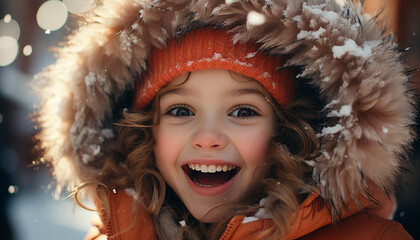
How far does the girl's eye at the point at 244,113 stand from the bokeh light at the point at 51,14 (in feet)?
13.1

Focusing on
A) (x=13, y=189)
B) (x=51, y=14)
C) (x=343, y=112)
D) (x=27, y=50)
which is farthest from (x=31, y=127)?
(x=343, y=112)

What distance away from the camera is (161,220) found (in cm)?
163

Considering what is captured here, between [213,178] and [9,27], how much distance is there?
422 cm

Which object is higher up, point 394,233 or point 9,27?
point 9,27

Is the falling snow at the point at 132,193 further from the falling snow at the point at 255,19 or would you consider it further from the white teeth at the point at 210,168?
the falling snow at the point at 255,19

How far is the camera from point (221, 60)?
144 centimetres

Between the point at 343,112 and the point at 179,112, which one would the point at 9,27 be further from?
Answer: the point at 343,112

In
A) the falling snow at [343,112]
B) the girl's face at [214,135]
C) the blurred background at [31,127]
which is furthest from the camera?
the blurred background at [31,127]

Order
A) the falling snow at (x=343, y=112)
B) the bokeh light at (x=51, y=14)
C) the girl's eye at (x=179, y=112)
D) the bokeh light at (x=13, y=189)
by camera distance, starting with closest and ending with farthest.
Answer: the falling snow at (x=343, y=112) < the girl's eye at (x=179, y=112) < the bokeh light at (x=13, y=189) < the bokeh light at (x=51, y=14)

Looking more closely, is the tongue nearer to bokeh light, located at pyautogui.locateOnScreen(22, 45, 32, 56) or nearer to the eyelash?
the eyelash

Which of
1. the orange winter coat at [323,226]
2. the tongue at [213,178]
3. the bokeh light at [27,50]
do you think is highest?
the bokeh light at [27,50]

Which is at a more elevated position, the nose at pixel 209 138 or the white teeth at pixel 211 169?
the nose at pixel 209 138

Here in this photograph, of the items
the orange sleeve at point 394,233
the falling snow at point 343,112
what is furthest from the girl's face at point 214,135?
the orange sleeve at point 394,233

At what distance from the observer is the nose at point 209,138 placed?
4.71ft
